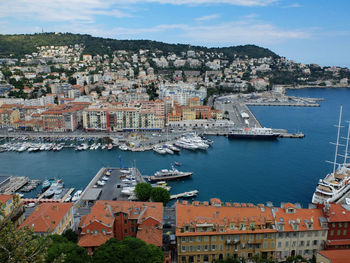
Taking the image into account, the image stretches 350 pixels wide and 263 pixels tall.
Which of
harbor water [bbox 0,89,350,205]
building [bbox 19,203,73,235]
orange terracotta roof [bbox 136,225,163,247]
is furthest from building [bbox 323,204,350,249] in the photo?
building [bbox 19,203,73,235]

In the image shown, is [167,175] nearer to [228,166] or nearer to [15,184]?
[228,166]

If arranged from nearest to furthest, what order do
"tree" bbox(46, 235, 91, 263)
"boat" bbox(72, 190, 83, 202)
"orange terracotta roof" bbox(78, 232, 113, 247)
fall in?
"tree" bbox(46, 235, 91, 263) → "orange terracotta roof" bbox(78, 232, 113, 247) → "boat" bbox(72, 190, 83, 202)

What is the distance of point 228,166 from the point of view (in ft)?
70.1

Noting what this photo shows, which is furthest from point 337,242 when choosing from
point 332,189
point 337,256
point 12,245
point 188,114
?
point 188,114

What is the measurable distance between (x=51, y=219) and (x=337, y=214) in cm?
968

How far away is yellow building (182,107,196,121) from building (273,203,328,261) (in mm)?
22946

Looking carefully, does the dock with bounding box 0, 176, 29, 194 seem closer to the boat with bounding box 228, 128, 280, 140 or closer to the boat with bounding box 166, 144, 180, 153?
the boat with bounding box 166, 144, 180, 153

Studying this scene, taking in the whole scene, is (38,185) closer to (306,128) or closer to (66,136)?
(66,136)

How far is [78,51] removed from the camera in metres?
70.9

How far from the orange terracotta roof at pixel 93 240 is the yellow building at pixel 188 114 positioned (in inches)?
925

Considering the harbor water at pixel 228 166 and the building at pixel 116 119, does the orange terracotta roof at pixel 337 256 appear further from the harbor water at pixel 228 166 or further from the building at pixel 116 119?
the building at pixel 116 119

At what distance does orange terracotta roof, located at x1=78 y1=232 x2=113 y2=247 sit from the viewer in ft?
30.5

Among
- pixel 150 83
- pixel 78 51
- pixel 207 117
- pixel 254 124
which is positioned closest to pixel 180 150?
pixel 207 117

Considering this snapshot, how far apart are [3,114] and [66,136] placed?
827 cm
